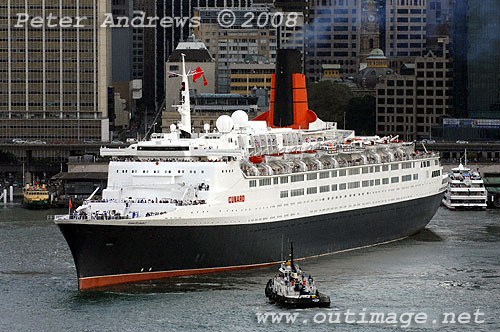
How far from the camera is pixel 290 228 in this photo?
7950 cm

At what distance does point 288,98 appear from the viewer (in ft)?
320

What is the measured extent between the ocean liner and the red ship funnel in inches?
153

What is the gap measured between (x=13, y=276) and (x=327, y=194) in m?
18.9

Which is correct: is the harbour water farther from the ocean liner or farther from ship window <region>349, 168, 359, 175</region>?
ship window <region>349, 168, 359, 175</region>

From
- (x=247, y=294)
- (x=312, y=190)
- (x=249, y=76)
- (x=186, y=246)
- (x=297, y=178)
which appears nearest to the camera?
(x=247, y=294)

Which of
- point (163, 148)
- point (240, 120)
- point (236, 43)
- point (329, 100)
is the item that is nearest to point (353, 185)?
point (240, 120)

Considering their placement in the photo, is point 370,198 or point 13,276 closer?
point 13,276

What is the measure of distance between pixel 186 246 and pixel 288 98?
25.9 metres

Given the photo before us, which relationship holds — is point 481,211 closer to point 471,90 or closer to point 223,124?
point 223,124

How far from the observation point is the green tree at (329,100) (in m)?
172

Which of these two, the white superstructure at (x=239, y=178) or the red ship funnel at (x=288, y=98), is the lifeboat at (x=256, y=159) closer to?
the white superstructure at (x=239, y=178)

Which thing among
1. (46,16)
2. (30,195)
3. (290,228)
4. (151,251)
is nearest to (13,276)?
(151,251)

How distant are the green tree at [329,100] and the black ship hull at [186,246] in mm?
87901

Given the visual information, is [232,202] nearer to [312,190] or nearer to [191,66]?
[312,190]
